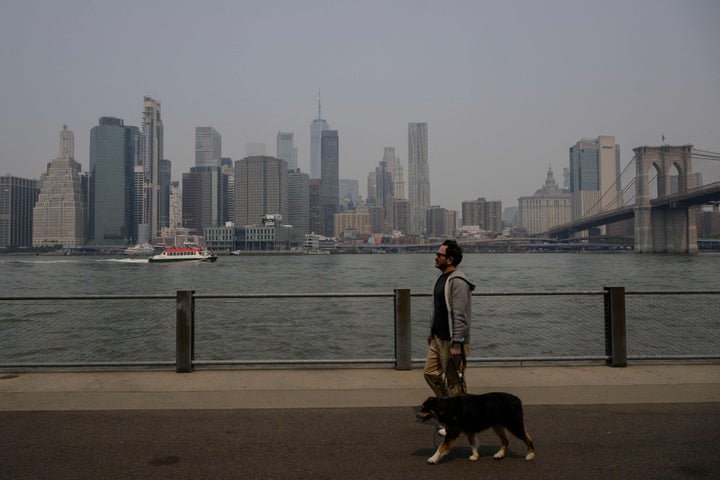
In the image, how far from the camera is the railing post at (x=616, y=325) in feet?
27.1

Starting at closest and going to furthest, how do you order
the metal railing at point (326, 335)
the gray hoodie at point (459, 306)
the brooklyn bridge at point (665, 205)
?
1. the gray hoodie at point (459, 306)
2. the metal railing at point (326, 335)
3. the brooklyn bridge at point (665, 205)

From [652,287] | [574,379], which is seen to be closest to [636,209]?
[652,287]

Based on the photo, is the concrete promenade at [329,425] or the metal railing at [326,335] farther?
the metal railing at [326,335]

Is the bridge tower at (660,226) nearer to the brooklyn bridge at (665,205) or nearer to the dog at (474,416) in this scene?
the brooklyn bridge at (665,205)

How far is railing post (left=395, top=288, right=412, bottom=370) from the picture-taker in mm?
8125

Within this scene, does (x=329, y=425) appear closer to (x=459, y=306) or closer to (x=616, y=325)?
(x=459, y=306)

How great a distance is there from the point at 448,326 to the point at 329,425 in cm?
153

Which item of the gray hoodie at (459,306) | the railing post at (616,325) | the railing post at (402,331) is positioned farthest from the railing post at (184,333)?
the railing post at (616,325)

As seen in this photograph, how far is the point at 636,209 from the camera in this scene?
112938 millimetres

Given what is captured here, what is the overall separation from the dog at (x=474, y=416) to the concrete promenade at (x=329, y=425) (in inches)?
8.1

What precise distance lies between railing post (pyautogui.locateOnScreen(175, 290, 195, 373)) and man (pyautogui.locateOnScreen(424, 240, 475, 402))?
3.72m

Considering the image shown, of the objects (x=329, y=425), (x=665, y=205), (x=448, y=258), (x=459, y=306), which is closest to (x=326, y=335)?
(x=329, y=425)

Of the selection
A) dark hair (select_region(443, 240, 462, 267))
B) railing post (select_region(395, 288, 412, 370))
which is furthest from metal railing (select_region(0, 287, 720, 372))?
dark hair (select_region(443, 240, 462, 267))

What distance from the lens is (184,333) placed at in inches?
320
